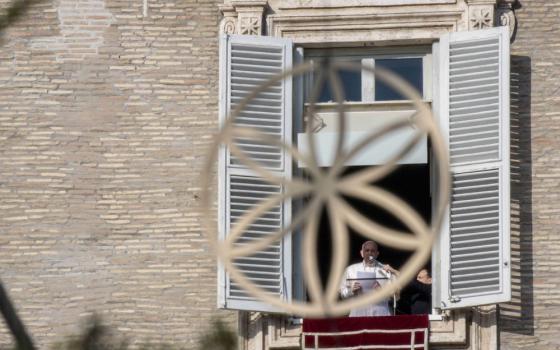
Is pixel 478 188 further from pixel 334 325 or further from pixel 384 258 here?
pixel 384 258

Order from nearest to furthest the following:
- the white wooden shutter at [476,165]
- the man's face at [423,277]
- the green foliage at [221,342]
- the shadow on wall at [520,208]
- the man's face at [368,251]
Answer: the green foliage at [221,342], the white wooden shutter at [476,165], the shadow on wall at [520,208], the man's face at [368,251], the man's face at [423,277]

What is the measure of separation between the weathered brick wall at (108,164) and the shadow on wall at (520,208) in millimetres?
2228

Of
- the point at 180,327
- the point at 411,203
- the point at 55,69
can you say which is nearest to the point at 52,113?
the point at 55,69

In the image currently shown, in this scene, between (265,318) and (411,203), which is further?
(411,203)

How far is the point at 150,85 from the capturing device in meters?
24.2

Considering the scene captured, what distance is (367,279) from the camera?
926 inches

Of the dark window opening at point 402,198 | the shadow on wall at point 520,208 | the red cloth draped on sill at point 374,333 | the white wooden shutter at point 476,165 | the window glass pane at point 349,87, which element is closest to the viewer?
the red cloth draped on sill at point 374,333

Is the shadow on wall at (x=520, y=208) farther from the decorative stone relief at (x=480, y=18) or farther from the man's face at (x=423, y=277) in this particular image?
the man's face at (x=423, y=277)

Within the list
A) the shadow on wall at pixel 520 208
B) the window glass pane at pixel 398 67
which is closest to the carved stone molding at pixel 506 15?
the shadow on wall at pixel 520 208

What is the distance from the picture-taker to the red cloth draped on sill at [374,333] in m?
23.0

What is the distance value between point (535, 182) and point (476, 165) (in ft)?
1.58

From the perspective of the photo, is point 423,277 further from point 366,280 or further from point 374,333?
point 374,333

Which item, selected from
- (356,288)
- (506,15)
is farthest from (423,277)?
(506,15)

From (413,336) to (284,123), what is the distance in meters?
1.96
